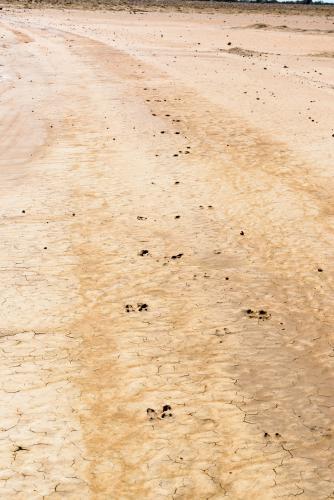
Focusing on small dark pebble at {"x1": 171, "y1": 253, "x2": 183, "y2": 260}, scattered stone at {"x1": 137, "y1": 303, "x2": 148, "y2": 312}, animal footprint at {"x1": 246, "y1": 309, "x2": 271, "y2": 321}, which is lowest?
small dark pebble at {"x1": 171, "y1": 253, "x2": 183, "y2": 260}

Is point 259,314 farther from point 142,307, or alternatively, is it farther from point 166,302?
point 142,307

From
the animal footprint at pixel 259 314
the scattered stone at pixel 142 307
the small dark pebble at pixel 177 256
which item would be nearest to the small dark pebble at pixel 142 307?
the scattered stone at pixel 142 307

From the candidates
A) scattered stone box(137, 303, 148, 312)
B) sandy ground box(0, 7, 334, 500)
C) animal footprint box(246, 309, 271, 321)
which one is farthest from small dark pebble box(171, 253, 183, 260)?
animal footprint box(246, 309, 271, 321)

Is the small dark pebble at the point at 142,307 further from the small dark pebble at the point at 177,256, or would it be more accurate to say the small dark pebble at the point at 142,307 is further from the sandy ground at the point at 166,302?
the small dark pebble at the point at 177,256

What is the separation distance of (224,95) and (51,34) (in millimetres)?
18796

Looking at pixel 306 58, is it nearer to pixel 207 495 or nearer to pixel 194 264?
pixel 194 264

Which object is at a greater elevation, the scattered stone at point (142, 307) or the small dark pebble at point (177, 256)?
the scattered stone at point (142, 307)

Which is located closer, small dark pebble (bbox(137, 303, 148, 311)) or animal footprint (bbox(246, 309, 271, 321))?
animal footprint (bbox(246, 309, 271, 321))

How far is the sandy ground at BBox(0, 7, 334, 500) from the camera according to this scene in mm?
4391

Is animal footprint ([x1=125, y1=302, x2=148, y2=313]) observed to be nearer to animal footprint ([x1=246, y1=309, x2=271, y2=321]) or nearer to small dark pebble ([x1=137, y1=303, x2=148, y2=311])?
small dark pebble ([x1=137, y1=303, x2=148, y2=311])

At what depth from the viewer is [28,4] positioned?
5750 cm

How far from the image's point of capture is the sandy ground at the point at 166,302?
4.39m

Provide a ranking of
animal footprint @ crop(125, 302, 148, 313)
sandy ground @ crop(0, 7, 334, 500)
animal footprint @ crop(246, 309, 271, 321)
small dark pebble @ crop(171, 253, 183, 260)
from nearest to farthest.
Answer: sandy ground @ crop(0, 7, 334, 500), animal footprint @ crop(246, 309, 271, 321), animal footprint @ crop(125, 302, 148, 313), small dark pebble @ crop(171, 253, 183, 260)

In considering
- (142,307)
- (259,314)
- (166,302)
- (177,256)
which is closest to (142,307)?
(142,307)
